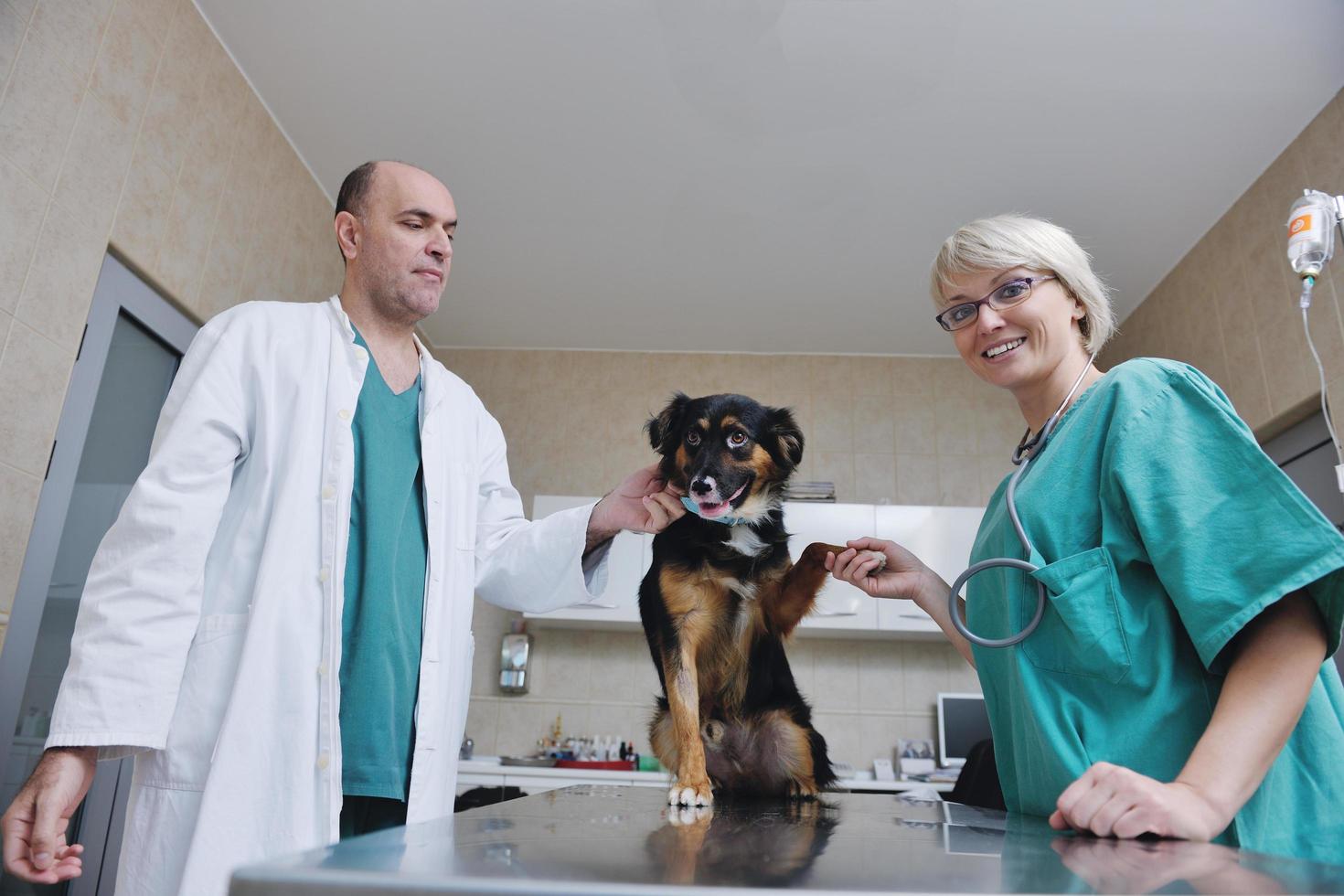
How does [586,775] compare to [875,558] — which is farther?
[586,775]

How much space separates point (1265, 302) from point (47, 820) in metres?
4.58

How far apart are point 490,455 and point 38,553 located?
1.68 m

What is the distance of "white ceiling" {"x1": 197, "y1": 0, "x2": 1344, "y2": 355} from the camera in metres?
3.22

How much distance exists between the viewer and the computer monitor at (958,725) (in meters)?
4.92

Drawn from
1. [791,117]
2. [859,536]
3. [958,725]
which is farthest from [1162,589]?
[958,725]

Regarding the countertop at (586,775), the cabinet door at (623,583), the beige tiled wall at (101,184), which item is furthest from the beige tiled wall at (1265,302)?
the beige tiled wall at (101,184)

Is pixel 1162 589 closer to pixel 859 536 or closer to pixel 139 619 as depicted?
pixel 139 619

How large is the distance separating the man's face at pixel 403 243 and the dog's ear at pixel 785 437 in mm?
788

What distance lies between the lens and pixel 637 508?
1660mm

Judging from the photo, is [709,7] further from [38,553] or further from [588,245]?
[38,553]

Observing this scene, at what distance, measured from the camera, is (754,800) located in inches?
54.9

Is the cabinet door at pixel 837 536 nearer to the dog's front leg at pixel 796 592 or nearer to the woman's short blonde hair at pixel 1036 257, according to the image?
the dog's front leg at pixel 796 592

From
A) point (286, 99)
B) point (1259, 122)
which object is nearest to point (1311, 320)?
point (1259, 122)

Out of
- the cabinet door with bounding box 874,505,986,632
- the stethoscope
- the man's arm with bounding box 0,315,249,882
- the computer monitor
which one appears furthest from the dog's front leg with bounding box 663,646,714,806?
the computer monitor
